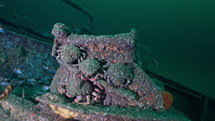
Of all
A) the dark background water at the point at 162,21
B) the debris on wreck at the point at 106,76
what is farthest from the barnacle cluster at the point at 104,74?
the dark background water at the point at 162,21

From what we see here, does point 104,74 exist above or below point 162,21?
below

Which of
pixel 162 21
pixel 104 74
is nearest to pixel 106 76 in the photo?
pixel 104 74

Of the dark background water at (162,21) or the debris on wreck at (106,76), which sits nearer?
the debris on wreck at (106,76)

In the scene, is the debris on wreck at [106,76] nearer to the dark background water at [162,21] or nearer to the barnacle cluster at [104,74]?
the barnacle cluster at [104,74]

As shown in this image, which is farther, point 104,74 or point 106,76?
point 104,74

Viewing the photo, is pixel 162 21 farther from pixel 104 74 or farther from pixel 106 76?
pixel 106 76

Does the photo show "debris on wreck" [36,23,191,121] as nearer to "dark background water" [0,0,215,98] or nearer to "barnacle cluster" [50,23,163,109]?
"barnacle cluster" [50,23,163,109]

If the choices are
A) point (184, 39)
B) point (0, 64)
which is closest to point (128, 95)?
point (0, 64)

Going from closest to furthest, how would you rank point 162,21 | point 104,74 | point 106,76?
point 106,76 → point 104,74 → point 162,21

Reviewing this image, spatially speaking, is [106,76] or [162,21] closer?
[106,76]

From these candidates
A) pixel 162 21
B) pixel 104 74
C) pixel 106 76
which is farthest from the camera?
pixel 162 21

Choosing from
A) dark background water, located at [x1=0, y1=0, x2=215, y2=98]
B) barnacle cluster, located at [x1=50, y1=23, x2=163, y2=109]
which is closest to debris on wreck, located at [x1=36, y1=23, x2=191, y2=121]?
barnacle cluster, located at [x1=50, y1=23, x2=163, y2=109]
